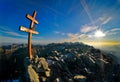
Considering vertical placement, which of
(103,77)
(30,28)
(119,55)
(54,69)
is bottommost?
(103,77)

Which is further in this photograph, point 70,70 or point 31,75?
point 70,70

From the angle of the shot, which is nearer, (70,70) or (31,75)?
(31,75)

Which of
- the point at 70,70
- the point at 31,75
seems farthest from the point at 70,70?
the point at 31,75

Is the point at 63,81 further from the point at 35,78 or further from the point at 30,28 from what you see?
the point at 30,28

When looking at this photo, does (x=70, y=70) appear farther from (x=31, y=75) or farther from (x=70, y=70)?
(x=31, y=75)

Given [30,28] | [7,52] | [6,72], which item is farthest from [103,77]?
[7,52]

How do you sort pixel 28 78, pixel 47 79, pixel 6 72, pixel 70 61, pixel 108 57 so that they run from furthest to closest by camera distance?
pixel 6 72
pixel 108 57
pixel 70 61
pixel 47 79
pixel 28 78

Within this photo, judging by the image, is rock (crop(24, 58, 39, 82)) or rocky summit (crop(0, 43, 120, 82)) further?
rocky summit (crop(0, 43, 120, 82))

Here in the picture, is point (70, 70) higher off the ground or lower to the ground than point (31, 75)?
lower

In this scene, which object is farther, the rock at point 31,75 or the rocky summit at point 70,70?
the rocky summit at point 70,70

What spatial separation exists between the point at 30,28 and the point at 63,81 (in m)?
2.71

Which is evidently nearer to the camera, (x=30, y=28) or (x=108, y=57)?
(x=30, y=28)

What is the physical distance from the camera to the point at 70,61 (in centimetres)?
631

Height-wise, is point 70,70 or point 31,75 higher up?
point 31,75
